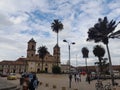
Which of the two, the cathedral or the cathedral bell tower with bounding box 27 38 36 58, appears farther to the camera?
the cathedral

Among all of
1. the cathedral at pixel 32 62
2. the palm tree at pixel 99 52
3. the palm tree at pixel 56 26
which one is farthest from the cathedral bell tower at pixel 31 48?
→ the palm tree at pixel 99 52

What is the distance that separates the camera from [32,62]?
114 metres

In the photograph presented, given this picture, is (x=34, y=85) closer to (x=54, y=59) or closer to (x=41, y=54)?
(x=41, y=54)

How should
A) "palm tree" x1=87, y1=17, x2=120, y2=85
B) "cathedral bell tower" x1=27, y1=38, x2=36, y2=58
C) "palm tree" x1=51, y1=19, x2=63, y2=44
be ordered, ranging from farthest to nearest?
"cathedral bell tower" x1=27, y1=38, x2=36, y2=58
"palm tree" x1=51, y1=19, x2=63, y2=44
"palm tree" x1=87, y1=17, x2=120, y2=85

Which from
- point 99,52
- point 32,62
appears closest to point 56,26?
point 99,52

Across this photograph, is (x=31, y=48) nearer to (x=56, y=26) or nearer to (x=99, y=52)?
(x=56, y=26)

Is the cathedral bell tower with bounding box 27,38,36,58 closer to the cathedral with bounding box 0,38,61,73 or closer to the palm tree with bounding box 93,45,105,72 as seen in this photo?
the cathedral with bounding box 0,38,61,73

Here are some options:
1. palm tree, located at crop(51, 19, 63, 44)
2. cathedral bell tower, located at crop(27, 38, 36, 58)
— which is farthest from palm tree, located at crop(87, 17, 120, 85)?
cathedral bell tower, located at crop(27, 38, 36, 58)

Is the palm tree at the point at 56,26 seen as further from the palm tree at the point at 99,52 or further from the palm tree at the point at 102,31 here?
the palm tree at the point at 102,31

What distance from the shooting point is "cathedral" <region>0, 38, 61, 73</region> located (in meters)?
106

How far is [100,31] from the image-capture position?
168ft

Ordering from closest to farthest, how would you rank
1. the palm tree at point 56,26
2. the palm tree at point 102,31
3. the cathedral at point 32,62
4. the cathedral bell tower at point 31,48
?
the palm tree at point 102,31, the palm tree at point 56,26, the cathedral bell tower at point 31,48, the cathedral at point 32,62

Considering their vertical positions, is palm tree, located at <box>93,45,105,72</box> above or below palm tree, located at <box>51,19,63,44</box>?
below

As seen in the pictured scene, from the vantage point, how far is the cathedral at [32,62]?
106 metres
